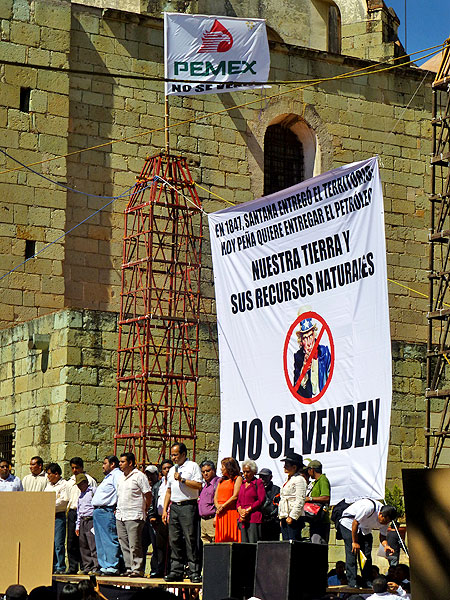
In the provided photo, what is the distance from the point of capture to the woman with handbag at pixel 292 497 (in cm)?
1210

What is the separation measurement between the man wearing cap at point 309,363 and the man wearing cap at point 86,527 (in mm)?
3366

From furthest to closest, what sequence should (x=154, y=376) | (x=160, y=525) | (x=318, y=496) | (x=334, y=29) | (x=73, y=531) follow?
(x=334, y=29) < (x=154, y=376) < (x=73, y=531) < (x=160, y=525) < (x=318, y=496)

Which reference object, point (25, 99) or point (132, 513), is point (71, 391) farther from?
point (25, 99)

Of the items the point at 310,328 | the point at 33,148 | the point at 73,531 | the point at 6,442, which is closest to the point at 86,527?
the point at 73,531

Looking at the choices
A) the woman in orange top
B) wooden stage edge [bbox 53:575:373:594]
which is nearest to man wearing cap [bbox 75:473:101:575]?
wooden stage edge [bbox 53:575:373:594]

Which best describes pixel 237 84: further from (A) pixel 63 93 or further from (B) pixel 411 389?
(B) pixel 411 389

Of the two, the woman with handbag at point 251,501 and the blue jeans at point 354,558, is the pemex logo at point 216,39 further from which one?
the blue jeans at point 354,558

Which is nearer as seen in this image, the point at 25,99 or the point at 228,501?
the point at 228,501

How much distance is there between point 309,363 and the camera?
12.5m

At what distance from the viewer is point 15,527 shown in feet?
32.5

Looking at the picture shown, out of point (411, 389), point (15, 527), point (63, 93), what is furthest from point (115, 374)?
point (15, 527)

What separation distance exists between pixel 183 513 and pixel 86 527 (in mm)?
1670

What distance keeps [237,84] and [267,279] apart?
29.4 feet

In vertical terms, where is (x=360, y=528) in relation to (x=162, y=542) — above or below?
above
